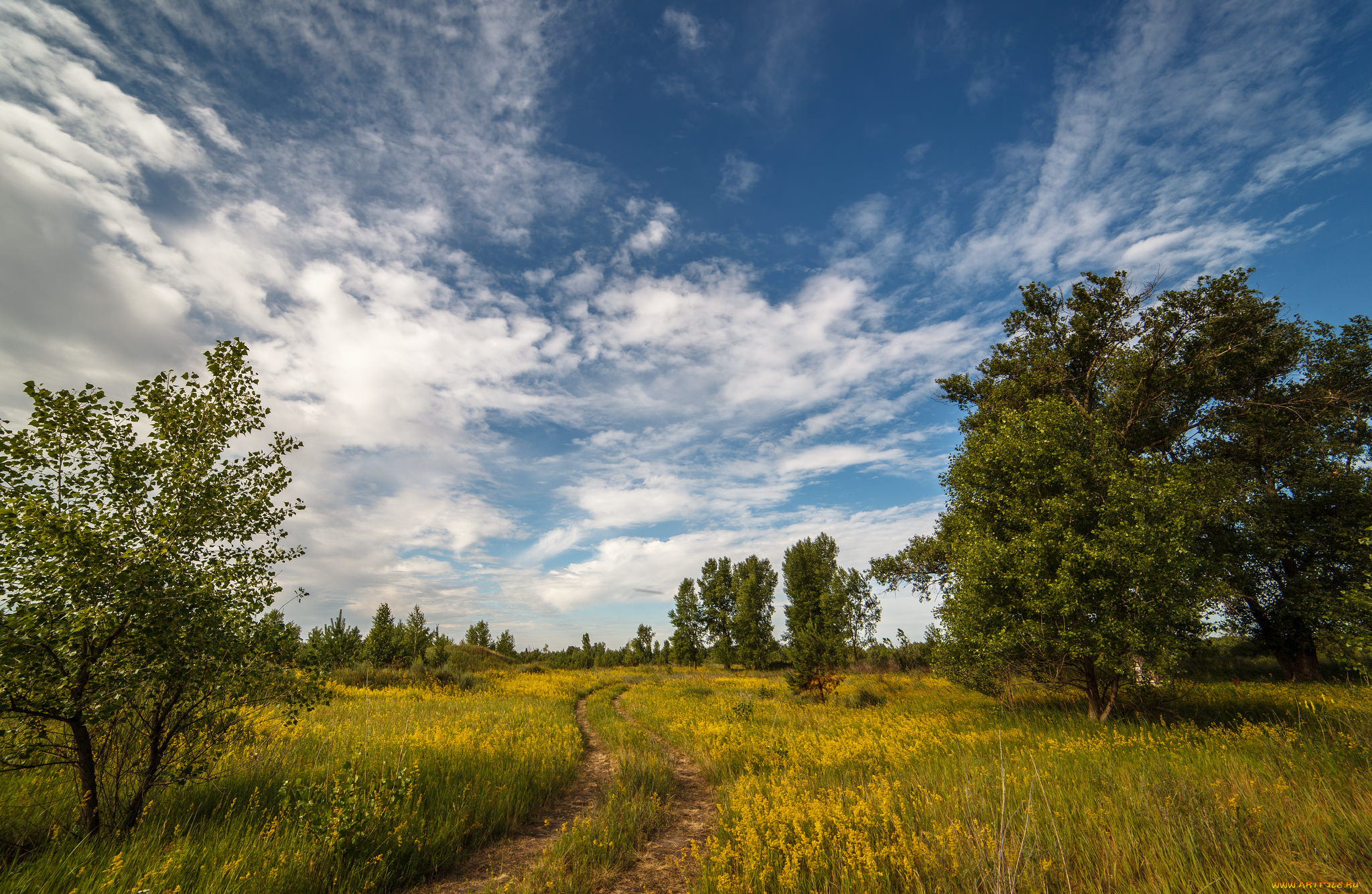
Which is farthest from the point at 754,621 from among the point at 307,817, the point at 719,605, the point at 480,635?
the point at 307,817

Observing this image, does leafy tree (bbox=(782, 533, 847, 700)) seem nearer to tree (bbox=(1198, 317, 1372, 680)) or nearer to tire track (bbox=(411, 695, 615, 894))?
tire track (bbox=(411, 695, 615, 894))

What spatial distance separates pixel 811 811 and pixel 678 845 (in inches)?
85.6

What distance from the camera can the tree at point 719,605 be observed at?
56844 mm

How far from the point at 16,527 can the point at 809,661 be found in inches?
830

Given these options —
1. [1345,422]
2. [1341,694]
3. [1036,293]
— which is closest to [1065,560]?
[1341,694]

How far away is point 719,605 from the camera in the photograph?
59.8 meters

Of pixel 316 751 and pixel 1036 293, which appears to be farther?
pixel 1036 293

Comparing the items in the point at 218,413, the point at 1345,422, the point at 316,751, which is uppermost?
the point at 1345,422

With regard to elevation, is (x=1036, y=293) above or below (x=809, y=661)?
above

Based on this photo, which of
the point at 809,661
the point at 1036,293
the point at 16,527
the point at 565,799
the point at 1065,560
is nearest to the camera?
the point at 16,527

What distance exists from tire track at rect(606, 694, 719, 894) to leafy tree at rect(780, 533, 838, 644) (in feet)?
136

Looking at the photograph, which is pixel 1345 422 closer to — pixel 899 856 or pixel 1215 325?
pixel 1215 325

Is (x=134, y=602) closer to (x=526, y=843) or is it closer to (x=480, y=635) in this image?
(x=526, y=843)

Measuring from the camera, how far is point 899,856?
4.88 m
